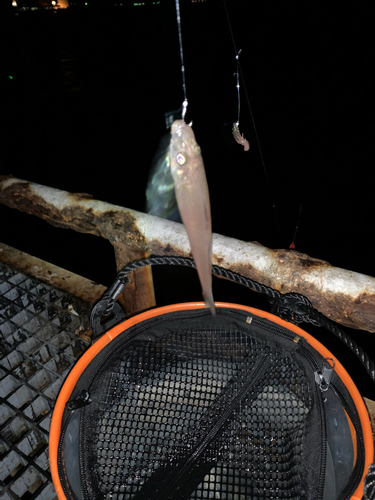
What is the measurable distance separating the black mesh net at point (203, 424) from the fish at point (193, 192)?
73cm

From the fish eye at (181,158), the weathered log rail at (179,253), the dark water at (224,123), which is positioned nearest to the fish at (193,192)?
the fish eye at (181,158)

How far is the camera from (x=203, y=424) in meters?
1.54

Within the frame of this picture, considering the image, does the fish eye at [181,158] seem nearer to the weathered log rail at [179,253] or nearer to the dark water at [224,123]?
the weathered log rail at [179,253]

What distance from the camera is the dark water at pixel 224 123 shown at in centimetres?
761

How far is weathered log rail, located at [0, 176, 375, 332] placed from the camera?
4.54ft

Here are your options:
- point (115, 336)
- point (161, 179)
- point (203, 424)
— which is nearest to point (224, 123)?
point (161, 179)

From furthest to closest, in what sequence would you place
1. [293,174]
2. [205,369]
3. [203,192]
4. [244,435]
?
[293,174]
[205,369]
[244,435]
[203,192]

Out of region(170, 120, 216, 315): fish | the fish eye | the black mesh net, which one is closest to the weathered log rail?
the black mesh net

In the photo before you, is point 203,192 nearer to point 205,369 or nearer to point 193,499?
point 205,369

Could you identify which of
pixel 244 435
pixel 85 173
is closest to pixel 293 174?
pixel 85 173

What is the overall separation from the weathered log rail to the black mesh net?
350 mm

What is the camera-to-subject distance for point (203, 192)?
109cm

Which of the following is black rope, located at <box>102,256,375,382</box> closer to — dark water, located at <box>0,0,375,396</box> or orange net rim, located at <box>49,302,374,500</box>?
orange net rim, located at <box>49,302,374,500</box>

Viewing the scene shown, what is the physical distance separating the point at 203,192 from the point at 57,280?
197cm
